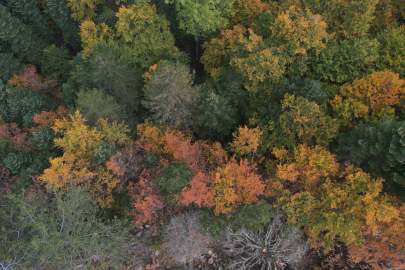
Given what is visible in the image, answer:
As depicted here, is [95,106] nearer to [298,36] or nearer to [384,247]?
[298,36]

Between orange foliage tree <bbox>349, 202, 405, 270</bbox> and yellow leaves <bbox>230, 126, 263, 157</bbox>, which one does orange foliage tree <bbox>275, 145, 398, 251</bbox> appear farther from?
yellow leaves <bbox>230, 126, 263, 157</bbox>

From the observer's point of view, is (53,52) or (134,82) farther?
(53,52)

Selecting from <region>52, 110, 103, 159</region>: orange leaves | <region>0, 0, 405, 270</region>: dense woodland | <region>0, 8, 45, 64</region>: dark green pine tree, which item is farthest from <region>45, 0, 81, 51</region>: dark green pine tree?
<region>52, 110, 103, 159</region>: orange leaves

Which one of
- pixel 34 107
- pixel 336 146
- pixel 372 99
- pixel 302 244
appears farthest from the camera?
pixel 34 107

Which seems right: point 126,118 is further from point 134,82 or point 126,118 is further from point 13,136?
point 13,136

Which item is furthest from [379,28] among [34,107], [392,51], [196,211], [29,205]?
[34,107]

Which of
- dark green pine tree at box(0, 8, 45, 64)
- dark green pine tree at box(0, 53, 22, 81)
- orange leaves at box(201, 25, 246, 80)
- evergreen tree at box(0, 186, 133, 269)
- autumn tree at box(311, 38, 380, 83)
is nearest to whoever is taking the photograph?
evergreen tree at box(0, 186, 133, 269)

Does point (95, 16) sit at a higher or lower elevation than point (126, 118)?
higher
